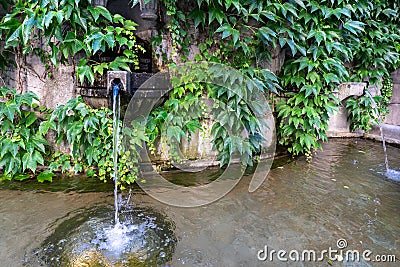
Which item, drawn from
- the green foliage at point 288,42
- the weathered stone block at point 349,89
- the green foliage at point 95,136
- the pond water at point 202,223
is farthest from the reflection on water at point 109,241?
the weathered stone block at point 349,89

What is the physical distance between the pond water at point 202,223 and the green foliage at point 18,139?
8.4 inches

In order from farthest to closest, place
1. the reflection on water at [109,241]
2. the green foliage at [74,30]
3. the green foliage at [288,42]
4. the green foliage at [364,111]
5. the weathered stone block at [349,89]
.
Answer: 1. the green foliage at [364,111]
2. the weathered stone block at [349,89]
3. the green foliage at [288,42]
4. the green foliage at [74,30]
5. the reflection on water at [109,241]

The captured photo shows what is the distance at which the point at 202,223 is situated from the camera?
7.84 feet

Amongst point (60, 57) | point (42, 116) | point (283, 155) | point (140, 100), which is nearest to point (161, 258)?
A: point (140, 100)

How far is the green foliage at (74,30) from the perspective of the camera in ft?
9.15

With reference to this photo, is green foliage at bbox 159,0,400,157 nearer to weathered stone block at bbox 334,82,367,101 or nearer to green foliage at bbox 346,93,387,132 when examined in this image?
weathered stone block at bbox 334,82,367,101

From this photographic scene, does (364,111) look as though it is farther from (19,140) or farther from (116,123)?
(19,140)

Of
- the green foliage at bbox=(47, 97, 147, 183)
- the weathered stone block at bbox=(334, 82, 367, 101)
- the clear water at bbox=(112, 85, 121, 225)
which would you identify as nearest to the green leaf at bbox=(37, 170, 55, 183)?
the green foliage at bbox=(47, 97, 147, 183)

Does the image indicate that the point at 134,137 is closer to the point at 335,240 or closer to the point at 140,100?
the point at 140,100

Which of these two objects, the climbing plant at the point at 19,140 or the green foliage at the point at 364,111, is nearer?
the climbing plant at the point at 19,140

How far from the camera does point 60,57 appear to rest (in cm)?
333

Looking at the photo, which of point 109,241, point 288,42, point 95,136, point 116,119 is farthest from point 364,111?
point 109,241

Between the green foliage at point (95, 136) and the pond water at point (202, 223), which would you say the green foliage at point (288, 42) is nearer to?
the pond water at point (202, 223)

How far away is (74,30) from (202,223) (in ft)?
7.51
